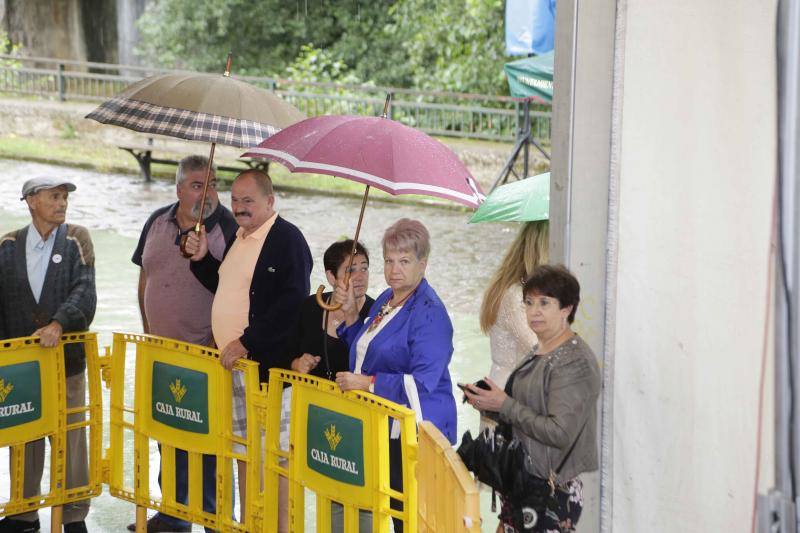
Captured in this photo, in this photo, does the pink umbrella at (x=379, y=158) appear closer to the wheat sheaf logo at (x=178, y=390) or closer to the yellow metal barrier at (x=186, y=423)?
the yellow metal barrier at (x=186, y=423)

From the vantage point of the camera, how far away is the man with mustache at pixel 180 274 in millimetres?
5562

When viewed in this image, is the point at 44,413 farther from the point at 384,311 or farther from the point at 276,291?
the point at 384,311

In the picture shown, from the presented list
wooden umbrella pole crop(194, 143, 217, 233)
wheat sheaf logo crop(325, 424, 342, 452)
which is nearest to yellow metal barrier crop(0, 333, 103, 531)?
wooden umbrella pole crop(194, 143, 217, 233)

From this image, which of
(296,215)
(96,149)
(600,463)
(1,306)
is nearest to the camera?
(600,463)

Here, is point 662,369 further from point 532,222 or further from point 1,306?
point 1,306

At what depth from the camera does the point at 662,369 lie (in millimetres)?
3650

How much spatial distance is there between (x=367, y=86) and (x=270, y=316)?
625 inches

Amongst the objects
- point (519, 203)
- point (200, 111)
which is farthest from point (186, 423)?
point (519, 203)

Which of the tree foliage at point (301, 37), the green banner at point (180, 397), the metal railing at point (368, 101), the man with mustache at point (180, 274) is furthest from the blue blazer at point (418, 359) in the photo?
the tree foliage at point (301, 37)

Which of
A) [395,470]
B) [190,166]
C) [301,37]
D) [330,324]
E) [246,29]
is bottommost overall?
[395,470]

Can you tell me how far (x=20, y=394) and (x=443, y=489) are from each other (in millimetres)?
2512

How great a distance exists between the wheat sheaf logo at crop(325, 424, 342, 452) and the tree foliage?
19.3 meters

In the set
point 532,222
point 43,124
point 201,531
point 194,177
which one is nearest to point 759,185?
point 532,222

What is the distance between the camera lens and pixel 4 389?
5.10 metres
